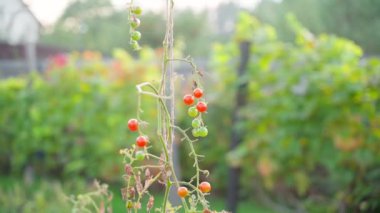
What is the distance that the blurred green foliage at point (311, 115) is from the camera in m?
3.35

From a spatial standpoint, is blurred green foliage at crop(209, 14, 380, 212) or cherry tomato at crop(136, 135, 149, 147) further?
blurred green foliage at crop(209, 14, 380, 212)

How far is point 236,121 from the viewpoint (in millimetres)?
3990

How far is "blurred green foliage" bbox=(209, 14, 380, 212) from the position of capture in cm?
335

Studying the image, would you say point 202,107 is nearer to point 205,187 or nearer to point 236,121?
point 205,187

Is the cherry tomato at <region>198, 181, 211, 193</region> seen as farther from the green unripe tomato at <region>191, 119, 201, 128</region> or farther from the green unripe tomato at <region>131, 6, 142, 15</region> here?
the green unripe tomato at <region>131, 6, 142, 15</region>

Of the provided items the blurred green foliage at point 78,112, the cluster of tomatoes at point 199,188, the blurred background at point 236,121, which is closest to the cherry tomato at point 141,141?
the cluster of tomatoes at point 199,188

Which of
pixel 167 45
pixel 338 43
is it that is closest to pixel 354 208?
pixel 338 43

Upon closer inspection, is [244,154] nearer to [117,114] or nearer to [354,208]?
[354,208]

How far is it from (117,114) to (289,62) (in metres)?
1.87

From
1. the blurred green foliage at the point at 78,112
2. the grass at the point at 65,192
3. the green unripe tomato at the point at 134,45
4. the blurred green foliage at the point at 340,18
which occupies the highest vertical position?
the blurred green foliage at the point at 340,18

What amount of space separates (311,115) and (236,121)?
632 millimetres

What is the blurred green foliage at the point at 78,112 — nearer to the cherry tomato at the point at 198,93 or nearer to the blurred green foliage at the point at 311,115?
the blurred green foliage at the point at 311,115

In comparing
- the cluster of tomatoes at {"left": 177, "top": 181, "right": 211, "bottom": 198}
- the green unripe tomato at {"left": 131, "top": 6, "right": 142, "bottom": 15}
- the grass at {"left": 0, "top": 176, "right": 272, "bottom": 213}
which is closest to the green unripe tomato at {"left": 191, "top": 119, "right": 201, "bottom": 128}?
the cluster of tomatoes at {"left": 177, "top": 181, "right": 211, "bottom": 198}

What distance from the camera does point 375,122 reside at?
335 cm
